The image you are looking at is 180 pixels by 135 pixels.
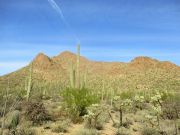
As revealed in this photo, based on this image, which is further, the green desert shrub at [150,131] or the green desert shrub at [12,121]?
Answer: the green desert shrub at [12,121]

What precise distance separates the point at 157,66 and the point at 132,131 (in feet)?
307

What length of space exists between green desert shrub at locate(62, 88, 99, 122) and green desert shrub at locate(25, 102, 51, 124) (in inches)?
56.4

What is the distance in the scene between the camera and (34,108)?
1683cm

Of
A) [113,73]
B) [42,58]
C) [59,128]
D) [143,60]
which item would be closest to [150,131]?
[59,128]

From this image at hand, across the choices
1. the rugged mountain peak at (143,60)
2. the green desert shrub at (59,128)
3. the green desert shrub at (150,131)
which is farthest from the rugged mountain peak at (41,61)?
the green desert shrub at (150,131)

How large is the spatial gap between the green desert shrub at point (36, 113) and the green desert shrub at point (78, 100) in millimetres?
1433

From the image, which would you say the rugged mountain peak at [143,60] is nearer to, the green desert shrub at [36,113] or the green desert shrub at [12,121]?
the green desert shrub at [36,113]

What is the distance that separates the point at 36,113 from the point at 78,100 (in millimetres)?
2537

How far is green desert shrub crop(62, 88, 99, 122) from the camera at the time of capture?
17.9m

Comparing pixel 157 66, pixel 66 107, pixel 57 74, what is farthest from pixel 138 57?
pixel 66 107

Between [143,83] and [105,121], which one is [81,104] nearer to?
[105,121]

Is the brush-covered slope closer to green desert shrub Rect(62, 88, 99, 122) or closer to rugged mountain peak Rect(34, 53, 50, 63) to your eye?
rugged mountain peak Rect(34, 53, 50, 63)

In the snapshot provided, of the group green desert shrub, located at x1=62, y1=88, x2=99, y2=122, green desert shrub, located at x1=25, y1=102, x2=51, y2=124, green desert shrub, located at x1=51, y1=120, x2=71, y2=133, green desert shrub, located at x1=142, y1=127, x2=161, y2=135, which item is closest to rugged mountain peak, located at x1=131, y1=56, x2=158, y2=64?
green desert shrub, located at x1=62, y1=88, x2=99, y2=122

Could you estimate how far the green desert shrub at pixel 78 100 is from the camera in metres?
17.9
